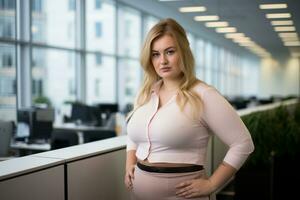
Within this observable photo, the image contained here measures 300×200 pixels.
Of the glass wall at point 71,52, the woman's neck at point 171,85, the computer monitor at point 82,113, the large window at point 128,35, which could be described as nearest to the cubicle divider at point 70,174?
the woman's neck at point 171,85

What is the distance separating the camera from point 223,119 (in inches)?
59.9

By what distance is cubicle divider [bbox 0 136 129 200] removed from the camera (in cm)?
149

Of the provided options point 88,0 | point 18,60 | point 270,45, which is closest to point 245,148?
point 270,45

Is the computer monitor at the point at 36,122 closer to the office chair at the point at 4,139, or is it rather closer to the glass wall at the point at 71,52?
the office chair at the point at 4,139

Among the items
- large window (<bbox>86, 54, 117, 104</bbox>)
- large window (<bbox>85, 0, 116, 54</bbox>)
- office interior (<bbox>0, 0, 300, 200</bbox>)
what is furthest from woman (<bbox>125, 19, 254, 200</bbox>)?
large window (<bbox>86, 54, 117, 104</bbox>)

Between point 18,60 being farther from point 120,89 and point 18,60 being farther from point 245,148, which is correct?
point 245,148

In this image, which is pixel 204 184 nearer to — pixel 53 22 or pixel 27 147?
pixel 27 147

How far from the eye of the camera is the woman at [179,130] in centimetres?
153

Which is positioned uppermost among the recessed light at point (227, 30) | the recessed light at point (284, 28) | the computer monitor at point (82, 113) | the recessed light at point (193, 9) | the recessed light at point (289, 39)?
the recessed light at point (193, 9)

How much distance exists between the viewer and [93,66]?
31.0 feet

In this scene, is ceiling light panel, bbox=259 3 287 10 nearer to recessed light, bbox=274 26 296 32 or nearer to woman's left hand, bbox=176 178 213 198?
recessed light, bbox=274 26 296 32

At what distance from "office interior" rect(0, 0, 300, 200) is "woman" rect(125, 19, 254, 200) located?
0.27 metres

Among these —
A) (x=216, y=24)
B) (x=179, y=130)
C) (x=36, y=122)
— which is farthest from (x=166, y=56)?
(x=36, y=122)

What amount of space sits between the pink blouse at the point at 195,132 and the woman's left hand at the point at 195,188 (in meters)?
0.08
